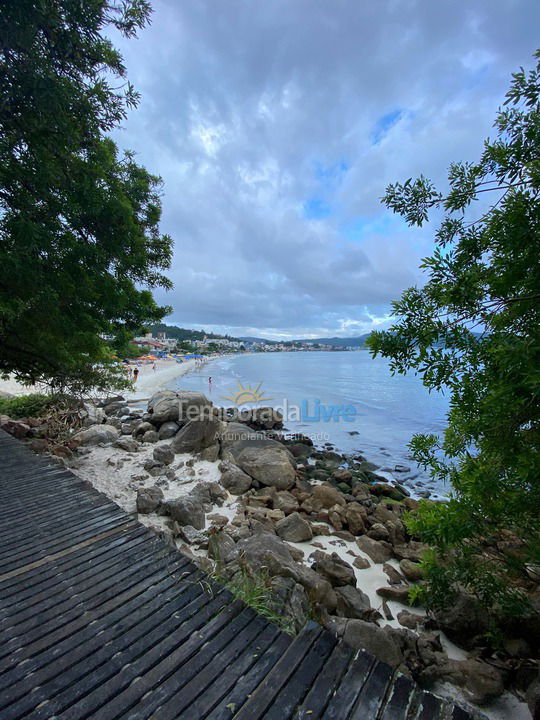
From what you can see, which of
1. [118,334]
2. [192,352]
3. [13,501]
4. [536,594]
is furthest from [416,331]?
[192,352]

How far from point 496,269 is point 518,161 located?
3.28 feet

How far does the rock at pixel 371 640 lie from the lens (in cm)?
335

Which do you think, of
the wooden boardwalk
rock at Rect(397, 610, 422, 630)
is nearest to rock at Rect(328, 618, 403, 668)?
rock at Rect(397, 610, 422, 630)

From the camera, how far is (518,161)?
2520 millimetres

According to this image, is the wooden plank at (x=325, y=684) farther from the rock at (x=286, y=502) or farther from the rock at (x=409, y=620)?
the rock at (x=286, y=502)

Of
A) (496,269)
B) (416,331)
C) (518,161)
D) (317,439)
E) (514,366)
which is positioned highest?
(518,161)

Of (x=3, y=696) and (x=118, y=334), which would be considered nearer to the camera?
(x=3, y=696)

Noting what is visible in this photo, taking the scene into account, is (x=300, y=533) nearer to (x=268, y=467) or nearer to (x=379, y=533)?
(x=379, y=533)

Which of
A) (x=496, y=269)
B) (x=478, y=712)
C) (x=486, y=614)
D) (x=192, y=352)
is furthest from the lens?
(x=192, y=352)

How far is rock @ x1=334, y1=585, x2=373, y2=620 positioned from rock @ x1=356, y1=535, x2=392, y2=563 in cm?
153

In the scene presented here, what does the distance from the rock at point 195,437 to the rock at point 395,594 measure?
720 centimetres

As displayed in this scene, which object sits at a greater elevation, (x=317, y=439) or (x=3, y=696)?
(x=3, y=696)

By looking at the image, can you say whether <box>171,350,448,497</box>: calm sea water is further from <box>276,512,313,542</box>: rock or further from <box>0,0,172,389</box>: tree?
<box>0,0,172,389</box>: tree

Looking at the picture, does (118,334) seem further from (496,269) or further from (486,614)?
(486,614)
